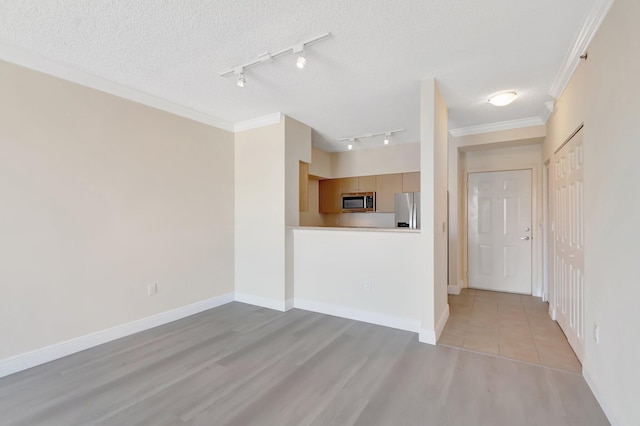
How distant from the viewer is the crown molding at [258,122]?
3.89 m

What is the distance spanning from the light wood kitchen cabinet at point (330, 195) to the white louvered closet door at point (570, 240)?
350cm

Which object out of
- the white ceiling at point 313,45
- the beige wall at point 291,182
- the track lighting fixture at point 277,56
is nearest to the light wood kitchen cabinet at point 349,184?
the beige wall at point 291,182

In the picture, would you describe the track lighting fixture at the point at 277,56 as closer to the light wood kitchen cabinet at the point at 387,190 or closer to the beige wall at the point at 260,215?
the beige wall at the point at 260,215

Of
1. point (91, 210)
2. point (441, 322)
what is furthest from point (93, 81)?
point (441, 322)

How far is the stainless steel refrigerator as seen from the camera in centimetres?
520

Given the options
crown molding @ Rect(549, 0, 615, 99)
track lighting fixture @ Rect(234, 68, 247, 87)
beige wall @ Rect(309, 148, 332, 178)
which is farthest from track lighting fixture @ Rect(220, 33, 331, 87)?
beige wall @ Rect(309, 148, 332, 178)

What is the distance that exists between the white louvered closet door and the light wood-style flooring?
66cm

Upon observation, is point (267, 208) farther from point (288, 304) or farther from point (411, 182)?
point (411, 182)

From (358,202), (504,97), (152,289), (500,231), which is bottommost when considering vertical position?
(152,289)

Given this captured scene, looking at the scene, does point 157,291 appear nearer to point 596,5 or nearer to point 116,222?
point 116,222

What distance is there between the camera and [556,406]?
194 centimetres

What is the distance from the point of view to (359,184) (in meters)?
5.77

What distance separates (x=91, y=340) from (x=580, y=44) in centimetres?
495

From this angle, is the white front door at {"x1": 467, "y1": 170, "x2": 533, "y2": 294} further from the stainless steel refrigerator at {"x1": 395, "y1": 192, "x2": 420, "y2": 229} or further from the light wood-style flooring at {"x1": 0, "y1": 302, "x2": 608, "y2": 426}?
the light wood-style flooring at {"x1": 0, "y1": 302, "x2": 608, "y2": 426}
